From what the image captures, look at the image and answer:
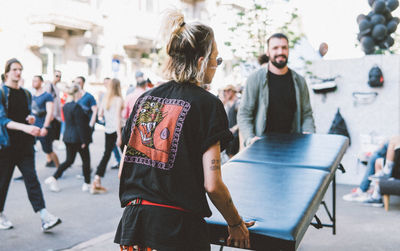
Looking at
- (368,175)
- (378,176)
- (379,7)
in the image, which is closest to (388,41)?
(379,7)

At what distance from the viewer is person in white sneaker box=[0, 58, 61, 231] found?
4.82 m

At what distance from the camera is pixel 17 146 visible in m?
4.93

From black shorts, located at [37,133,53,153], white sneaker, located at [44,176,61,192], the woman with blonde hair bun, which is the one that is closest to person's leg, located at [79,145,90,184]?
white sneaker, located at [44,176,61,192]

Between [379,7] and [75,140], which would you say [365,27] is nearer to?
[379,7]

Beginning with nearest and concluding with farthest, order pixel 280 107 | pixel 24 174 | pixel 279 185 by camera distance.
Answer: pixel 279 185
pixel 280 107
pixel 24 174

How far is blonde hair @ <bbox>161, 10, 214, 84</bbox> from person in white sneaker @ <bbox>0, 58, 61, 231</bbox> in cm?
343

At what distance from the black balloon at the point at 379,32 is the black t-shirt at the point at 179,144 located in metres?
8.83

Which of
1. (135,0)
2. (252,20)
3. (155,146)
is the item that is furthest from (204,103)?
(135,0)

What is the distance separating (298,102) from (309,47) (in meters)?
6.64

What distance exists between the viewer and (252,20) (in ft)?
30.9

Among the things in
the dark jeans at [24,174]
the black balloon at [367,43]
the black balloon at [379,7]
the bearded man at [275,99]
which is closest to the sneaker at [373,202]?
the bearded man at [275,99]

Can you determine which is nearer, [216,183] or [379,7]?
[216,183]

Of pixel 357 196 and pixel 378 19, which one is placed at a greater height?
pixel 378 19

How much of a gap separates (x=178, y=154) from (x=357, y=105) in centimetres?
692
